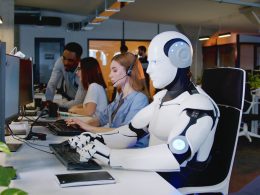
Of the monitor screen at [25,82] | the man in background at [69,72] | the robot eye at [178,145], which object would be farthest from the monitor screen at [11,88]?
the man in background at [69,72]

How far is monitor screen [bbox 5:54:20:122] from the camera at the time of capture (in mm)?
2049

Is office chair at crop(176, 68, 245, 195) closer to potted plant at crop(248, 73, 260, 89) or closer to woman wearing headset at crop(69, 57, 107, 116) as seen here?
woman wearing headset at crop(69, 57, 107, 116)

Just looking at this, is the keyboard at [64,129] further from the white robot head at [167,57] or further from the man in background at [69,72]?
the man in background at [69,72]

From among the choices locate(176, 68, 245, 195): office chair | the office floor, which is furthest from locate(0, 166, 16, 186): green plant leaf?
the office floor

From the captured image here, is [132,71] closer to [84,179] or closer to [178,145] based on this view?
[178,145]

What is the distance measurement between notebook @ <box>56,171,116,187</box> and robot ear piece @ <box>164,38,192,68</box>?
657 millimetres

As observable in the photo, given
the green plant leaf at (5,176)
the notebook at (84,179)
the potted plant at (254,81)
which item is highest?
the potted plant at (254,81)

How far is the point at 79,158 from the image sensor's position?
1.75m

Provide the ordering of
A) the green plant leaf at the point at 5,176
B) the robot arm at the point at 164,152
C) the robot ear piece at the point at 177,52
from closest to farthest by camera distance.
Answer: the green plant leaf at the point at 5,176 → the robot arm at the point at 164,152 → the robot ear piece at the point at 177,52

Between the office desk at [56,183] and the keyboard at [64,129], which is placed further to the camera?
the keyboard at [64,129]

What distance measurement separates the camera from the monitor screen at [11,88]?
2049 millimetres

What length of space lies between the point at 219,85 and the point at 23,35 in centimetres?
1122

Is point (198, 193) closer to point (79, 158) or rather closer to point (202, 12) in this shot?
point (79, 158)

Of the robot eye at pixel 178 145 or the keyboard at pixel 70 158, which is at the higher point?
the robot eye at pixel 178 145
